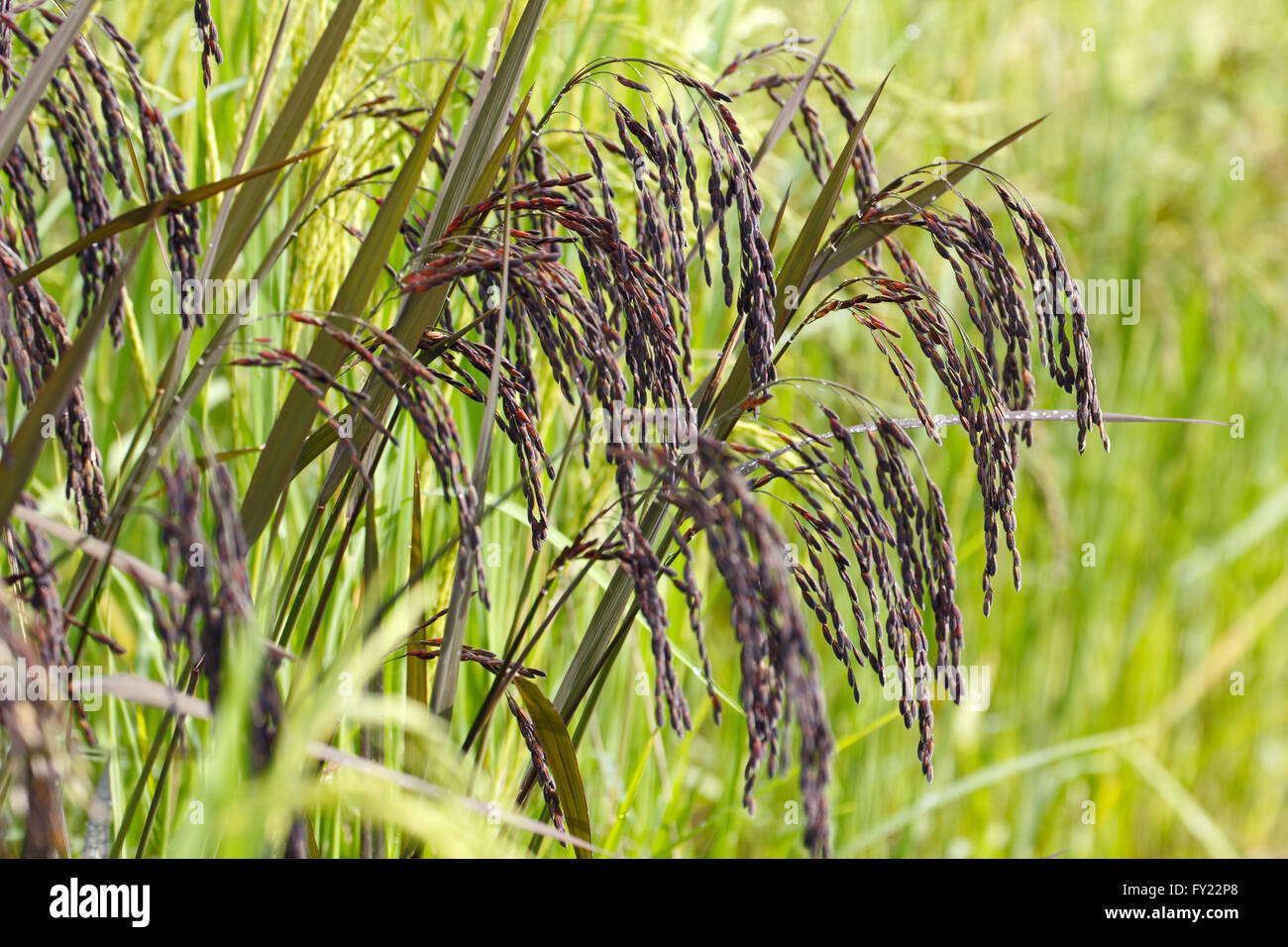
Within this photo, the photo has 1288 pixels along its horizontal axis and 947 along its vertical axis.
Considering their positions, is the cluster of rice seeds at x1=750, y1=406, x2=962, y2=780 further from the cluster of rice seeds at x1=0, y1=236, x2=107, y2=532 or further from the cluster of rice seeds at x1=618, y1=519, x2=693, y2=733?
the cluster of rice seeds at x1=0, y1=236, x2=107, y2=532

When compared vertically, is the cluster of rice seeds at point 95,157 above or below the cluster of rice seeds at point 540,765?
above

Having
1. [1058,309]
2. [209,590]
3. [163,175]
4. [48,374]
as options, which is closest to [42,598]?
[209,590]

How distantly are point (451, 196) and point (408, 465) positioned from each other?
0.49m

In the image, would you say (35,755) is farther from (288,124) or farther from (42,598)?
(288,124)

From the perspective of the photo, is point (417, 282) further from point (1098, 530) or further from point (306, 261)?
point (1098, 530)

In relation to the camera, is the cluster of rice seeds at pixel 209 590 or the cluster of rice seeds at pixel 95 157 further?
the cluster of rice seeds at pixel 95 157

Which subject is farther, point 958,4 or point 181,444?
point 958,4

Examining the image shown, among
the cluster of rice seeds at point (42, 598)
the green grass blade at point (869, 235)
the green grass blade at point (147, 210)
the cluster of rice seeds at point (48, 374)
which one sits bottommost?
the cluster of rice seeds at point (42, 598)

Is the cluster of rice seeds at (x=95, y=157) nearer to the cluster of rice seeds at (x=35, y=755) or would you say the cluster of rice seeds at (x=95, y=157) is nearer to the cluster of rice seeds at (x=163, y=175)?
the cluster of rice seeds at (x=163, y=175)

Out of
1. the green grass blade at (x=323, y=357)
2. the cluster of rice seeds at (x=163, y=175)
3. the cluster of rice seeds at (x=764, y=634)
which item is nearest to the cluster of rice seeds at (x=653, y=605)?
the cluster of rice seeds at (x=764, y=634)

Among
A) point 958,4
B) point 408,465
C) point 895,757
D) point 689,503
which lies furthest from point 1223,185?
point 689,503

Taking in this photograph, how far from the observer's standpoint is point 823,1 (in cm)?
301

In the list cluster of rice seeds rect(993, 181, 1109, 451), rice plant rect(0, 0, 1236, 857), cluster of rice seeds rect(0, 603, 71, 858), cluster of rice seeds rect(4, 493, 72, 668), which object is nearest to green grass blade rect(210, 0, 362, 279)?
rice plant rect(0, 0, 1236, 857)

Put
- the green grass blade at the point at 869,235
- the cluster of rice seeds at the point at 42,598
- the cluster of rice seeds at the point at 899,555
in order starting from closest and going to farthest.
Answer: the cluster of rice seeds at the point at 42,598 < the cluster of rice seeds at the point at 899,555 < the green grass blade at the point at 869,235
